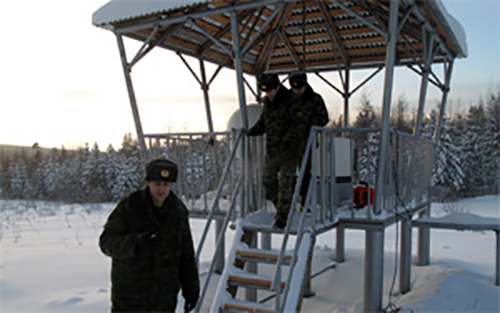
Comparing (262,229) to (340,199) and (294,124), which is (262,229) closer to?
(294,124)

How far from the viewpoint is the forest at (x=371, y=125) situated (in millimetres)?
37469

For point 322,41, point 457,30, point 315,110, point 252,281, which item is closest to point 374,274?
point 252,281

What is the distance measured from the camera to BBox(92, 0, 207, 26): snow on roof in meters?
6.57

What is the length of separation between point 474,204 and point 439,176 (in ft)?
18.4

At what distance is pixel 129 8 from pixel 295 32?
4807 mm

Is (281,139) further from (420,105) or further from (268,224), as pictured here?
(420,105)

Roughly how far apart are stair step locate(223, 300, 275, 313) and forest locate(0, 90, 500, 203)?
997 inches

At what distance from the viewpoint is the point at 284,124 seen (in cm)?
568

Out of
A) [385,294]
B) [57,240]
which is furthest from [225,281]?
[57,240]

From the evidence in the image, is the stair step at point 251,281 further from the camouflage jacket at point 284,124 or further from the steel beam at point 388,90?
the steel beam at point 388,90

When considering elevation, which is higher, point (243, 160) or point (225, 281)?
point (243, 160)

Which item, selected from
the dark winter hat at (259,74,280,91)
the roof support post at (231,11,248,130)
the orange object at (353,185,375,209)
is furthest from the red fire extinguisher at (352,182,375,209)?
the dark winter hat at (259,74,280,91)

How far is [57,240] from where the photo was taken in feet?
54.6

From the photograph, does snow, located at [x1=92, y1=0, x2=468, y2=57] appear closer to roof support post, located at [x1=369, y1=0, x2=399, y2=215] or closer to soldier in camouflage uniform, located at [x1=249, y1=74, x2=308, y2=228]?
roof support post, located at [x1=369, y1=0, x2=399, y2=215]
